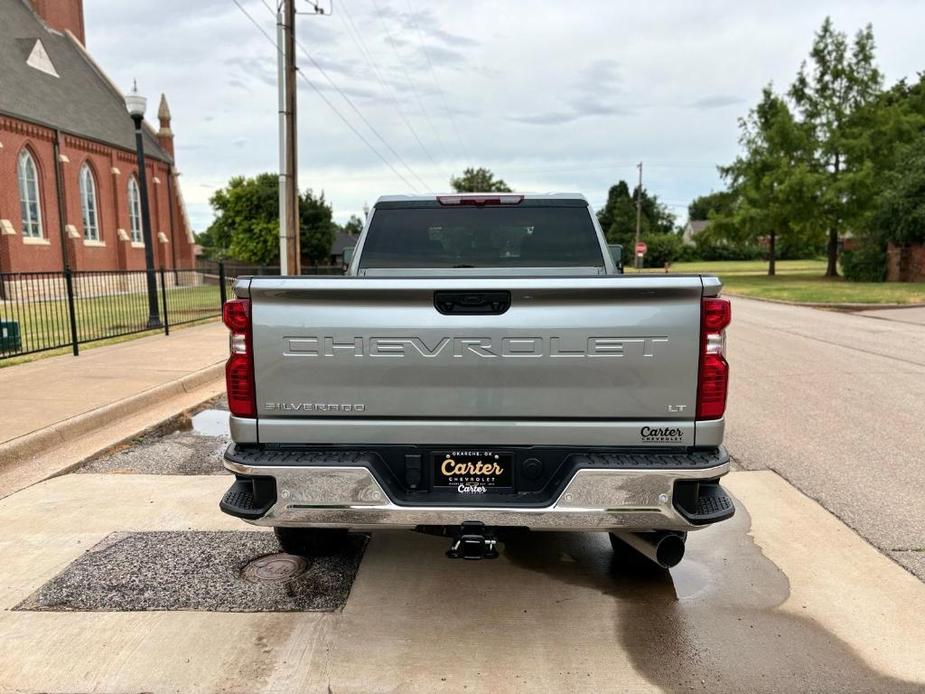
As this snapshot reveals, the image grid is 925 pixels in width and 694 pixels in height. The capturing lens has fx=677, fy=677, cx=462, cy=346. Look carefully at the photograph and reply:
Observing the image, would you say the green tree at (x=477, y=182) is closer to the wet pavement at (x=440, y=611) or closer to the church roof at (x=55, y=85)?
the church roof at (x=55, y=85)

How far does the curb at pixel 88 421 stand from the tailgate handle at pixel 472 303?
4.81m

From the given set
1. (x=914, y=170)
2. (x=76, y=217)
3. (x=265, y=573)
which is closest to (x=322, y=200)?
(x=76, y=217)

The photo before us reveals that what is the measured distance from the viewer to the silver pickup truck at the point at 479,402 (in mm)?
2893

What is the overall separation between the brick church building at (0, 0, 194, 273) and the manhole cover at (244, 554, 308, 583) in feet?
108

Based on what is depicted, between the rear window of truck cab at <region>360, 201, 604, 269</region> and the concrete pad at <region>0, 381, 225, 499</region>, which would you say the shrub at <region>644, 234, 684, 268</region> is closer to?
the concrete pad at <region>0, 381, 225, 499</region>

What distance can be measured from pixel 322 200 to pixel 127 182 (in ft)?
57.4

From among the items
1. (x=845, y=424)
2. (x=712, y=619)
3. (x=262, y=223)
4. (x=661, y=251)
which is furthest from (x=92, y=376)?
(x=661, y=251)

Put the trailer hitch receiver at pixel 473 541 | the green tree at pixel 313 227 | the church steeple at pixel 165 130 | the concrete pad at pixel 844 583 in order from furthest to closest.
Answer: the green tree at pixel 313 227 < the church steeple at pixel 165 130 < the concrete pad at pixel 844 583 < the trailer hitch receiver at pixel 473 541

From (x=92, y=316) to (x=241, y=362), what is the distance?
1307cm

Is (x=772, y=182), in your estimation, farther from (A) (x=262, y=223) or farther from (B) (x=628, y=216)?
(B) (x=628, y=216)

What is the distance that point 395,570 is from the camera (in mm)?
3965

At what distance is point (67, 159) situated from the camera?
1357 inches

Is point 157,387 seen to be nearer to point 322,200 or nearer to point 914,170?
point 914,170

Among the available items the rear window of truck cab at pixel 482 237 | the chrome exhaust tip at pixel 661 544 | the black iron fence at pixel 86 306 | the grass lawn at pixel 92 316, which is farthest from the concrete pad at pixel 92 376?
the chrome exhaust tip at pixel 661 544
